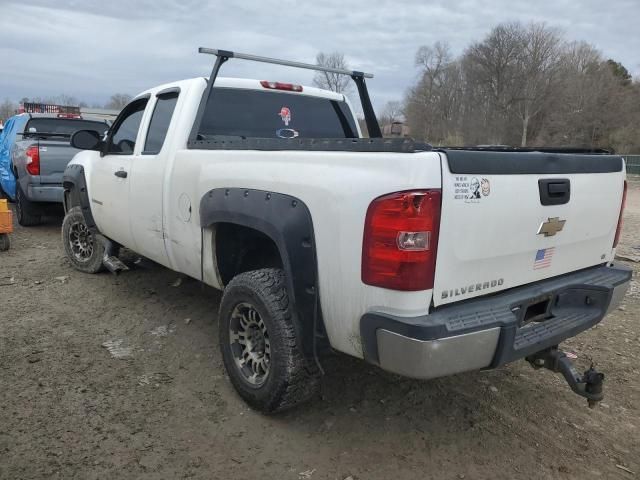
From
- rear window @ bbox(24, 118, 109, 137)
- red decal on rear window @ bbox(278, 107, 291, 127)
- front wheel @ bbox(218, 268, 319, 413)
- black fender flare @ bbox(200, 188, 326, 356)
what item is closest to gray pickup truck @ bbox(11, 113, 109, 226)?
rear window @ bbox(24, 118, 109, 137)

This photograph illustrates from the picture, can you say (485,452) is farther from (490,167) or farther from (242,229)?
(242,229)

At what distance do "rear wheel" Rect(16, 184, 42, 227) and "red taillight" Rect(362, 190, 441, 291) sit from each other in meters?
7.51

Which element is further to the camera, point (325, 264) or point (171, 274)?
point (171, 274)

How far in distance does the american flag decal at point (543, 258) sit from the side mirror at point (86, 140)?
4114mm

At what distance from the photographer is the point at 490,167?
232 centimetres

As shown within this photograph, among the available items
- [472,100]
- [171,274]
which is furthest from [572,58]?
[171,274]

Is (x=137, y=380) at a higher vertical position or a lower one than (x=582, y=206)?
lower

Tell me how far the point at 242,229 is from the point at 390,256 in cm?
128

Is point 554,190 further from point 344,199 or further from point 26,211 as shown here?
point 26,211

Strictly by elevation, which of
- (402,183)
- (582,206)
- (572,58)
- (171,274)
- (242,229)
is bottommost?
(171,274)

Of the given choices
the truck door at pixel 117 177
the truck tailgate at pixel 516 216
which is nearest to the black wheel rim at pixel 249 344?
the truck tailgate at pixel 516 216

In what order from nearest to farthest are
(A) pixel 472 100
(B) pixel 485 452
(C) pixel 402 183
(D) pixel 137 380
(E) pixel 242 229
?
(C) pixel 402 183, (B) pixel 485 452, (E) pixel 242 229, (D) pixel 137 380, (A) pixel 472 100

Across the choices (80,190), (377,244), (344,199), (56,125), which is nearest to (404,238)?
(377,244)

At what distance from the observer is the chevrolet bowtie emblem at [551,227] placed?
103 inches
